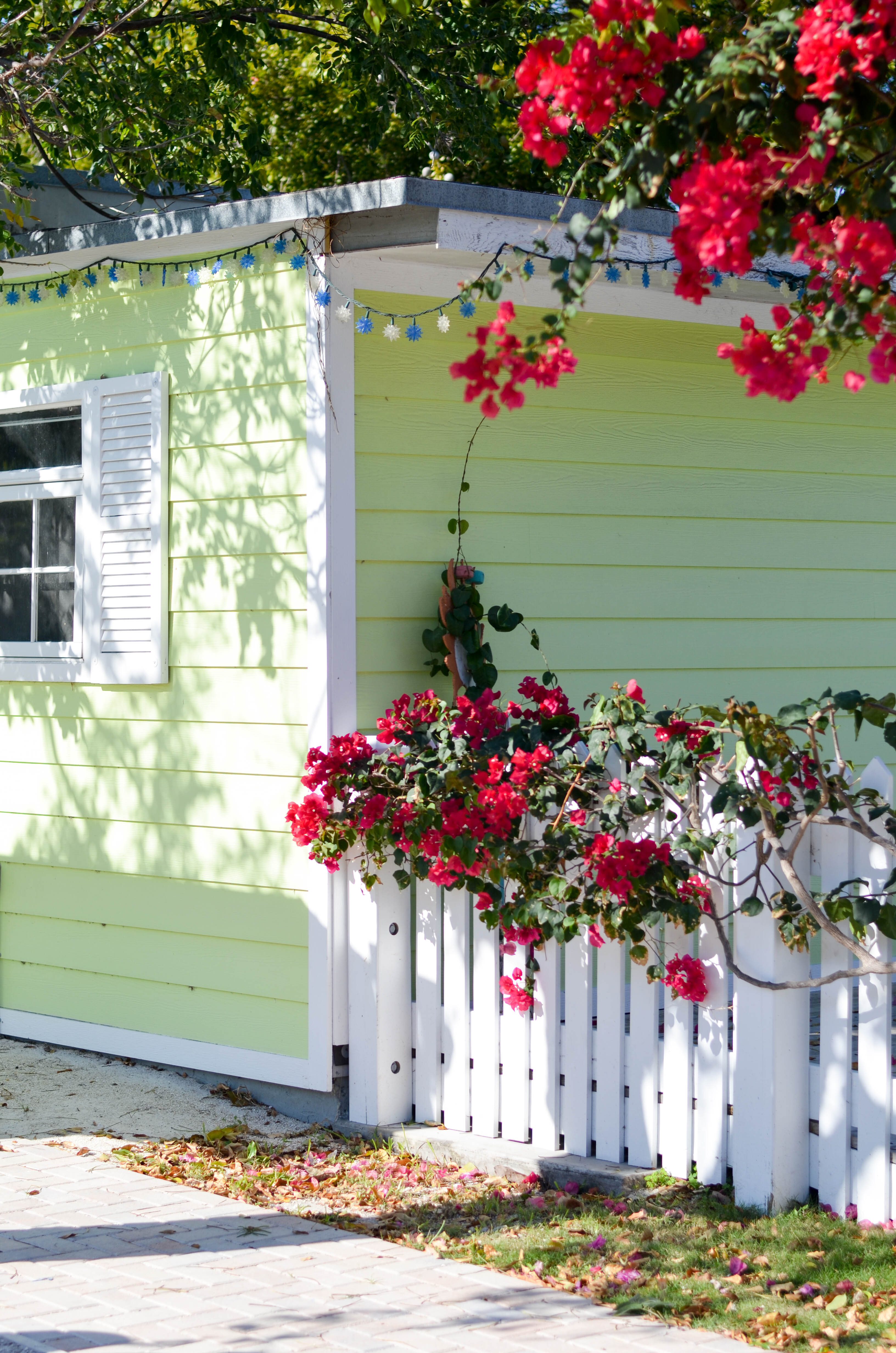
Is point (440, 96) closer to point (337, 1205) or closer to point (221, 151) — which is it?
point (221, 151)

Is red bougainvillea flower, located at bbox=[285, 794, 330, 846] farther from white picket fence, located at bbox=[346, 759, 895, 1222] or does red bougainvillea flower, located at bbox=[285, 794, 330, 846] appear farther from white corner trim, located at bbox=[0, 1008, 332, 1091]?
white corner trim, located at bbox=[0, 1008, 332, 1091]

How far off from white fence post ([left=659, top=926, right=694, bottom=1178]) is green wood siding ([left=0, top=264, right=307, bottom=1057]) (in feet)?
5.02

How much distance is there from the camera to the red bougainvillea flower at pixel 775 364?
2.86 meters

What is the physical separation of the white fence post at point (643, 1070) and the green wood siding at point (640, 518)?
5.12ft

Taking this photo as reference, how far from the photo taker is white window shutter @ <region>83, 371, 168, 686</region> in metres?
5.89

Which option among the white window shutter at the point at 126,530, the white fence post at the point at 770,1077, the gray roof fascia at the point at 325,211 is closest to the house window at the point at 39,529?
the white window shutter at the point at 126,530

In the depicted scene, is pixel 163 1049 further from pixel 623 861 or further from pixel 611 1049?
pixel 623 861

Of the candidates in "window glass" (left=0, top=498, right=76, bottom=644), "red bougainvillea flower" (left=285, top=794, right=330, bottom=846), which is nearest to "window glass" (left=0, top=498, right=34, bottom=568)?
"window glass" (left=0, top=498, right=76, bottom=644)

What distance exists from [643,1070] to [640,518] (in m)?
2.53

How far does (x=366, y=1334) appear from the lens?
11.5ft

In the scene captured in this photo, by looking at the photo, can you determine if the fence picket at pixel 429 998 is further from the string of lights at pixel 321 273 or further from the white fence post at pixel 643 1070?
the string of lights at pixel 321 273

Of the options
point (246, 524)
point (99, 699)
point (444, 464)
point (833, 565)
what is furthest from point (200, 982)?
point (833, 565)

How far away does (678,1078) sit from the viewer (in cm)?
443

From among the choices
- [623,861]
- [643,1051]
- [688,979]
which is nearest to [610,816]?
[623,861]
